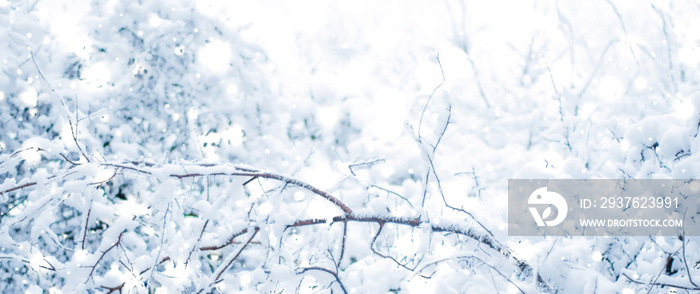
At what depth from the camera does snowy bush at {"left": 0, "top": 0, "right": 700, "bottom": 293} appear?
175cm

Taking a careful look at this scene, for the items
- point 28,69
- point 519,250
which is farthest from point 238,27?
point 519,250

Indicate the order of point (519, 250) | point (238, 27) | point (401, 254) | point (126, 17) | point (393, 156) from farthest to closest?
1. point (393, 156)
2. point (238, 27)
3. point (126, 17)
4. point (401, 254)
5. point (519, 250)

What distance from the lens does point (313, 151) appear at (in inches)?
78.4

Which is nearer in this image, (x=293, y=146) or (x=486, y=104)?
(x=293, y=146)

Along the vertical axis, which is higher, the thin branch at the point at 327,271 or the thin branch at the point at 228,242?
the thin branch at the point at 327,271

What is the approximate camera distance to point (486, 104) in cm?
899

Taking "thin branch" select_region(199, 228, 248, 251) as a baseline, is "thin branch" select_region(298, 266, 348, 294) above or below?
above

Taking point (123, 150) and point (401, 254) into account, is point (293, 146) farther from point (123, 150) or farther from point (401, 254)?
point (401, 254)

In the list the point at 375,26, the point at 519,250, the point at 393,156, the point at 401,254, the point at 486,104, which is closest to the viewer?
the point at 519,250

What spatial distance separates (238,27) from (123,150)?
1.71 metres

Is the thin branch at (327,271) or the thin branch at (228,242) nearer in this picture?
the thin branch at (327,271)

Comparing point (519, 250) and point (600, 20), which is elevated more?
point (600, 20)

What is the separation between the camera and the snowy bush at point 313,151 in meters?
1.75

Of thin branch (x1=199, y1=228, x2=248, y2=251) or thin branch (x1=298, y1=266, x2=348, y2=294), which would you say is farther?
thin branch (x1=199, y1=228, x2=248, y2=251)
